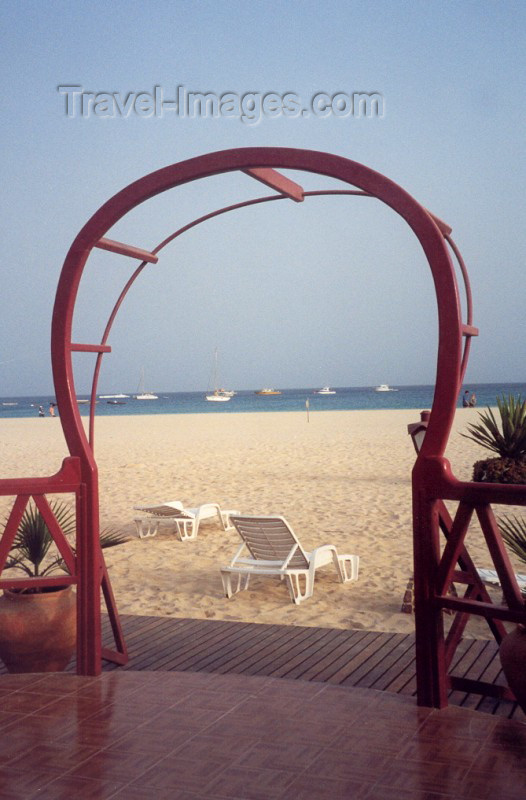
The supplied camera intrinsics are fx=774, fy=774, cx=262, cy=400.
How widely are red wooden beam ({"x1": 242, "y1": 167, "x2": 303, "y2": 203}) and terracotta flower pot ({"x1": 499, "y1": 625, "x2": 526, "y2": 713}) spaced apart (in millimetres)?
2389

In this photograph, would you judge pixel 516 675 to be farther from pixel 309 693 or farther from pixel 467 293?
pixel 467 293

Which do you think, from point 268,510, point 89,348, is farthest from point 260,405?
point 89,348

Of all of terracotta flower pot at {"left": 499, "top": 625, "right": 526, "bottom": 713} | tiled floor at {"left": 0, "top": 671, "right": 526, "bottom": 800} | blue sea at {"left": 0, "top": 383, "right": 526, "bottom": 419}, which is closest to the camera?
tiled floor at {"left": 0, "top": 671, "right": 526, "bottom": 800}

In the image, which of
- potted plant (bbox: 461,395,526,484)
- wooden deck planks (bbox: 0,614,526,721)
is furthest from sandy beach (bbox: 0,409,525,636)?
potted plant (bbox: 461,395,526,484)

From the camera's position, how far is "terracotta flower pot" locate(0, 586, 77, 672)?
13.1 feet

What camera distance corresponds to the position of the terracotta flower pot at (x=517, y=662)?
10.2 ft

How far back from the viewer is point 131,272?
4.87 m

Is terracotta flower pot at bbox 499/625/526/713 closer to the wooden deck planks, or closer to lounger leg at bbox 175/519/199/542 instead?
the wooden deck planks

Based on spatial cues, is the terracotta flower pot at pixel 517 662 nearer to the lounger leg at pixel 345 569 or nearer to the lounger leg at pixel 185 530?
the lounger leg at pixel 345 569

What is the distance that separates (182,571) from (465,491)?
4.83 m

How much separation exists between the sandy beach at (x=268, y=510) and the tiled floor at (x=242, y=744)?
7.40 feet

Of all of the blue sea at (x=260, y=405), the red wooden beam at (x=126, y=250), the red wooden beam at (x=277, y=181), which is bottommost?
the blue sea at (x=260, y=405)

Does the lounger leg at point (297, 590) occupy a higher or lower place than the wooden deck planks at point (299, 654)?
lower

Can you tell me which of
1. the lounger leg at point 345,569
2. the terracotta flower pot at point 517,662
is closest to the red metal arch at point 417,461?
the terracotta flower pot at point 517,662
